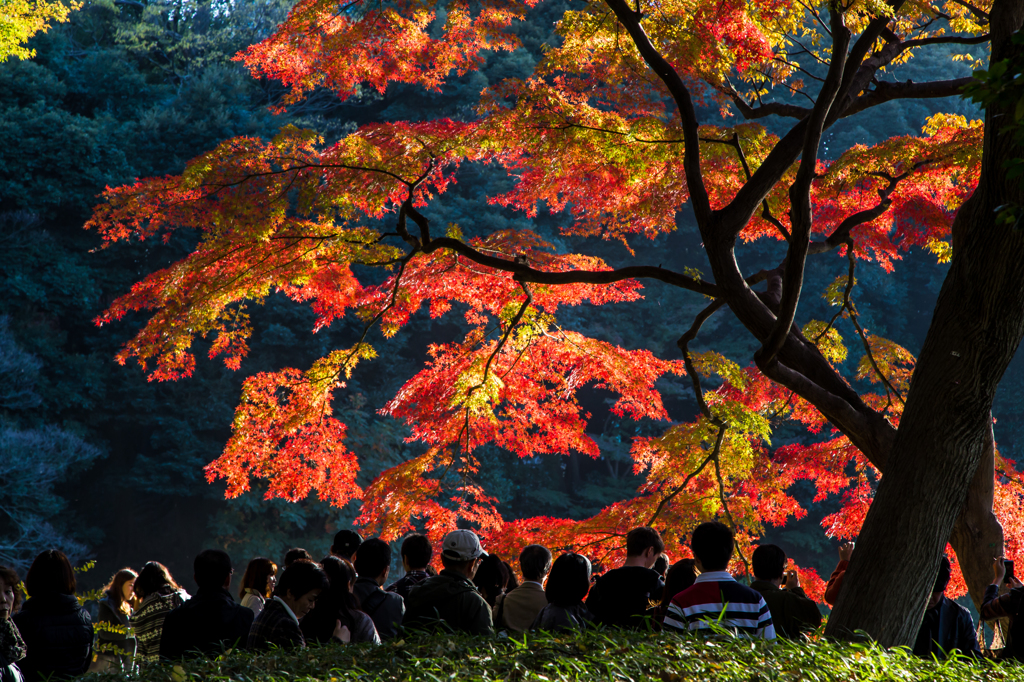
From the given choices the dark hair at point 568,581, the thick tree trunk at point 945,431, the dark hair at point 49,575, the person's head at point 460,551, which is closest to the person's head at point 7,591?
the dark hair at point 49,575

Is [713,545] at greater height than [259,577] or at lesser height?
greater

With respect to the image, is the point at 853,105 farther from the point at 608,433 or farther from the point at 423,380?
the point at 608,433

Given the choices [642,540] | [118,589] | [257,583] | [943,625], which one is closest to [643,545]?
[642,540]

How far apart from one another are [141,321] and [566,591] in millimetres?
12908

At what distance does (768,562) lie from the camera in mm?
2787

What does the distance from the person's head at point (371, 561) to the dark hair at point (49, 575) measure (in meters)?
1.07

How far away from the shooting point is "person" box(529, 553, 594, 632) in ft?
8.57

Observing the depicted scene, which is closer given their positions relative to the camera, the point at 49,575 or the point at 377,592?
the point at 49,575

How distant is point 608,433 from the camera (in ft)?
54.4

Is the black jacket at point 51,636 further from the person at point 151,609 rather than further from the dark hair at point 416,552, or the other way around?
the dark hair at point 416,552

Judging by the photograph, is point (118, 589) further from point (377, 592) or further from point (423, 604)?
point (423, 604)

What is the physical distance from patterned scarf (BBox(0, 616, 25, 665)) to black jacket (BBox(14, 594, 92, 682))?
18 cm

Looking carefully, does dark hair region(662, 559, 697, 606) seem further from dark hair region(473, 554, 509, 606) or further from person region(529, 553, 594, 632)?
dark hair region(473, 554, 509, 606)

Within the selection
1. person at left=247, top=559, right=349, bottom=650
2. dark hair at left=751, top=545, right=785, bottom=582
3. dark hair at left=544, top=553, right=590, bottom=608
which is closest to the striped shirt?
dark hair at left=544, top=553, right=590, bottom=608
